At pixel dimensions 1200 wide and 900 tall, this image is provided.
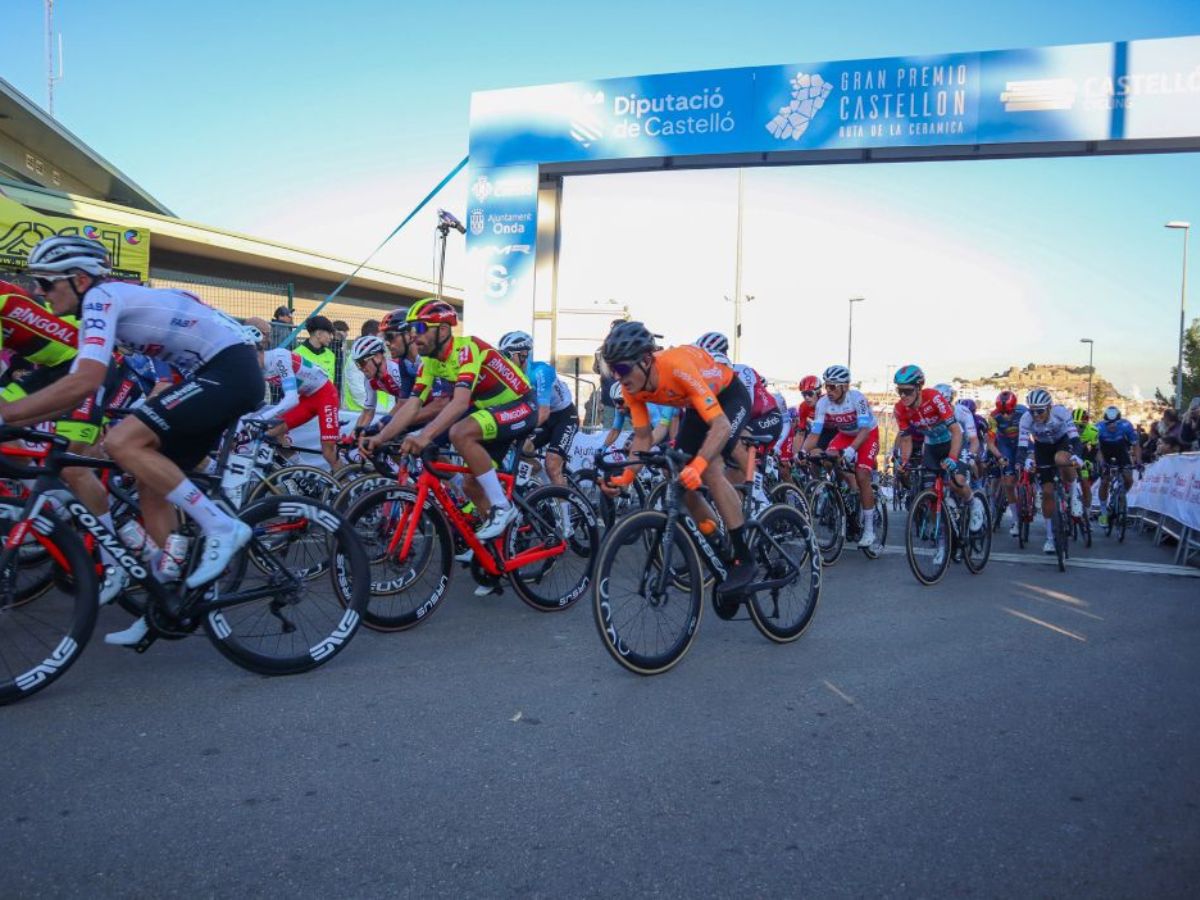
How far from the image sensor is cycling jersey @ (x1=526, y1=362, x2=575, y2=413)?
29.4 feet

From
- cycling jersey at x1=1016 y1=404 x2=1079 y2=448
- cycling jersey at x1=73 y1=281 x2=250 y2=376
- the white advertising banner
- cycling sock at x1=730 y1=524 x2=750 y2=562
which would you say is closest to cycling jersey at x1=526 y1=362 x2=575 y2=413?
cycling sock at x1=730 y1=524 x2=750 y2=562

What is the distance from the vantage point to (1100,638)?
5918mm

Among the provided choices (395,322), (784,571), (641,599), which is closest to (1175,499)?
(784,571)

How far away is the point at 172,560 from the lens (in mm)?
4145

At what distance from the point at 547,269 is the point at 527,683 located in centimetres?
1280

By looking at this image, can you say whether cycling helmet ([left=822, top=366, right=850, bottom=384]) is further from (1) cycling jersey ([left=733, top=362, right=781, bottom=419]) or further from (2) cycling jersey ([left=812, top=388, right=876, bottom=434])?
(1) cycling jersey ([left=733, top=362, right=781, bottom=419])

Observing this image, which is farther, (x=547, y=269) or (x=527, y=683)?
(x=547, y=269)

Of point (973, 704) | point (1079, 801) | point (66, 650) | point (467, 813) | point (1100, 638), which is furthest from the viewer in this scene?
point (1100, 638)

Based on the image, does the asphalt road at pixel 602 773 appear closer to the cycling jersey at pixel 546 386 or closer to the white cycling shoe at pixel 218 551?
the white cycling shoe at pixel 218 551

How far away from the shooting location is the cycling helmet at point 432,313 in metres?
6.04

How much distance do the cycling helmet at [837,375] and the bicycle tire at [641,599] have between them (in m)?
5.26

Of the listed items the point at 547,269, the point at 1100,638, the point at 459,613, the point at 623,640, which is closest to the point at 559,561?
the point at 459,613

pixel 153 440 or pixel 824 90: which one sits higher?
pixel 824 90

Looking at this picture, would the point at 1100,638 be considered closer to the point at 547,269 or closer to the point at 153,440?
the point at 153,440
